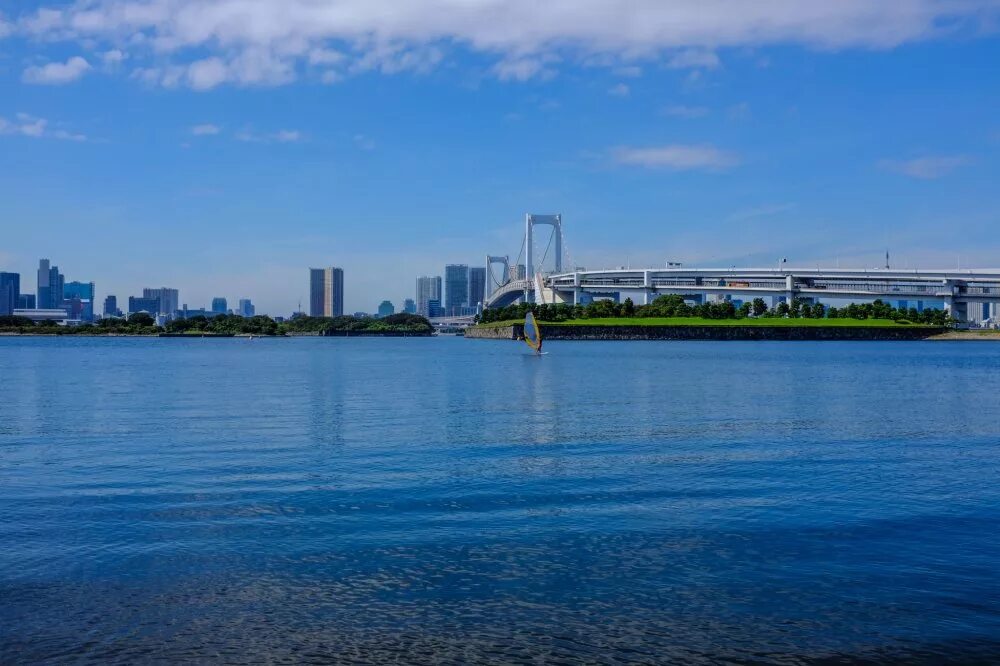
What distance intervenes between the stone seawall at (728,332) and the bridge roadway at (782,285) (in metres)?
10.5

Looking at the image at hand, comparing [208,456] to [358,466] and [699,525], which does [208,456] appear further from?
[699,525]

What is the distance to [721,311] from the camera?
10231cm

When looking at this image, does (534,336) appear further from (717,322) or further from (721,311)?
(721,311)

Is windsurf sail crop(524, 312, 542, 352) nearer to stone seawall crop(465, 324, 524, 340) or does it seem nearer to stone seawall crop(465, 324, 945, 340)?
stone seawall crop(465, 324, 945, 340)

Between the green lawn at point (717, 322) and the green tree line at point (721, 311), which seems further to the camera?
the green tree line at point (721, 311)

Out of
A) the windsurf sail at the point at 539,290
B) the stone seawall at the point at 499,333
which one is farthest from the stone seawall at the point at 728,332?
the windsurf sail at the point at 539,290

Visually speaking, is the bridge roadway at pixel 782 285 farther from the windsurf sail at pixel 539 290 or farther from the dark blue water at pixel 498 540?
the dark blue water at pixel 498 540

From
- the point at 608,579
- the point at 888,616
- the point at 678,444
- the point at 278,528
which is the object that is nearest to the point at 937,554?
the point at 888,616

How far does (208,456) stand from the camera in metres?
13.5

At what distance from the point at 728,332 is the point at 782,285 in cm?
2749

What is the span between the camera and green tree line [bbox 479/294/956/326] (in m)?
102

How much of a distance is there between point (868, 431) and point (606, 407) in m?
6.36

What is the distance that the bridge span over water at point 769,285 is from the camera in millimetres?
109375

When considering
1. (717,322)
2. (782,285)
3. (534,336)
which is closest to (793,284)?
(782,285)
